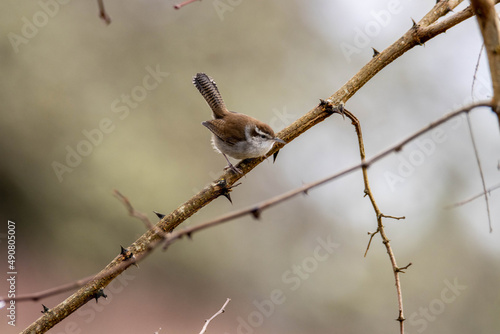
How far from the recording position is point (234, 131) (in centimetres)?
383

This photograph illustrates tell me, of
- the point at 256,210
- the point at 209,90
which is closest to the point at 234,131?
the point at 209,90

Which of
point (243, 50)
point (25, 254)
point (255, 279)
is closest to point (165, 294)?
point (255, 279)

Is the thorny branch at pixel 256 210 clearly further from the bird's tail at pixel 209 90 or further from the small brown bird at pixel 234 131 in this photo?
the bird's tail at pixel 209 90

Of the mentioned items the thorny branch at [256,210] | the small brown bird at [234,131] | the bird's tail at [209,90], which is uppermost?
the bird's tail at [209,90]

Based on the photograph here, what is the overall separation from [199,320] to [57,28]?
20.2 ft

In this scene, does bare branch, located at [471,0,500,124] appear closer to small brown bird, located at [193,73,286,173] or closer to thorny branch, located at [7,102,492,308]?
thorny branch, located at [7,102,492,308]

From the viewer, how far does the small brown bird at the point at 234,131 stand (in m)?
3.52

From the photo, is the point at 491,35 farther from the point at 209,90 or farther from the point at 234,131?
the point at 209,90

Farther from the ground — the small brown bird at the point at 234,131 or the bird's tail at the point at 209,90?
the bird's tail at the point at 209,90

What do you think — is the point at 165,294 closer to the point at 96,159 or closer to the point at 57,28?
the point at 96,159

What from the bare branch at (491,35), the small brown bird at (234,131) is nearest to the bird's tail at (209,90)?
the small brown bird at (234,131)

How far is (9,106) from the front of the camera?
8.55m

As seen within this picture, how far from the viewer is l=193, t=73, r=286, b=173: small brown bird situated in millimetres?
3518

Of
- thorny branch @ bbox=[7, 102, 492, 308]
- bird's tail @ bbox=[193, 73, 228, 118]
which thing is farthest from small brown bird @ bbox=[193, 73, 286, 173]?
thorny branch @ bbox=[7, 102, 492, 308]
